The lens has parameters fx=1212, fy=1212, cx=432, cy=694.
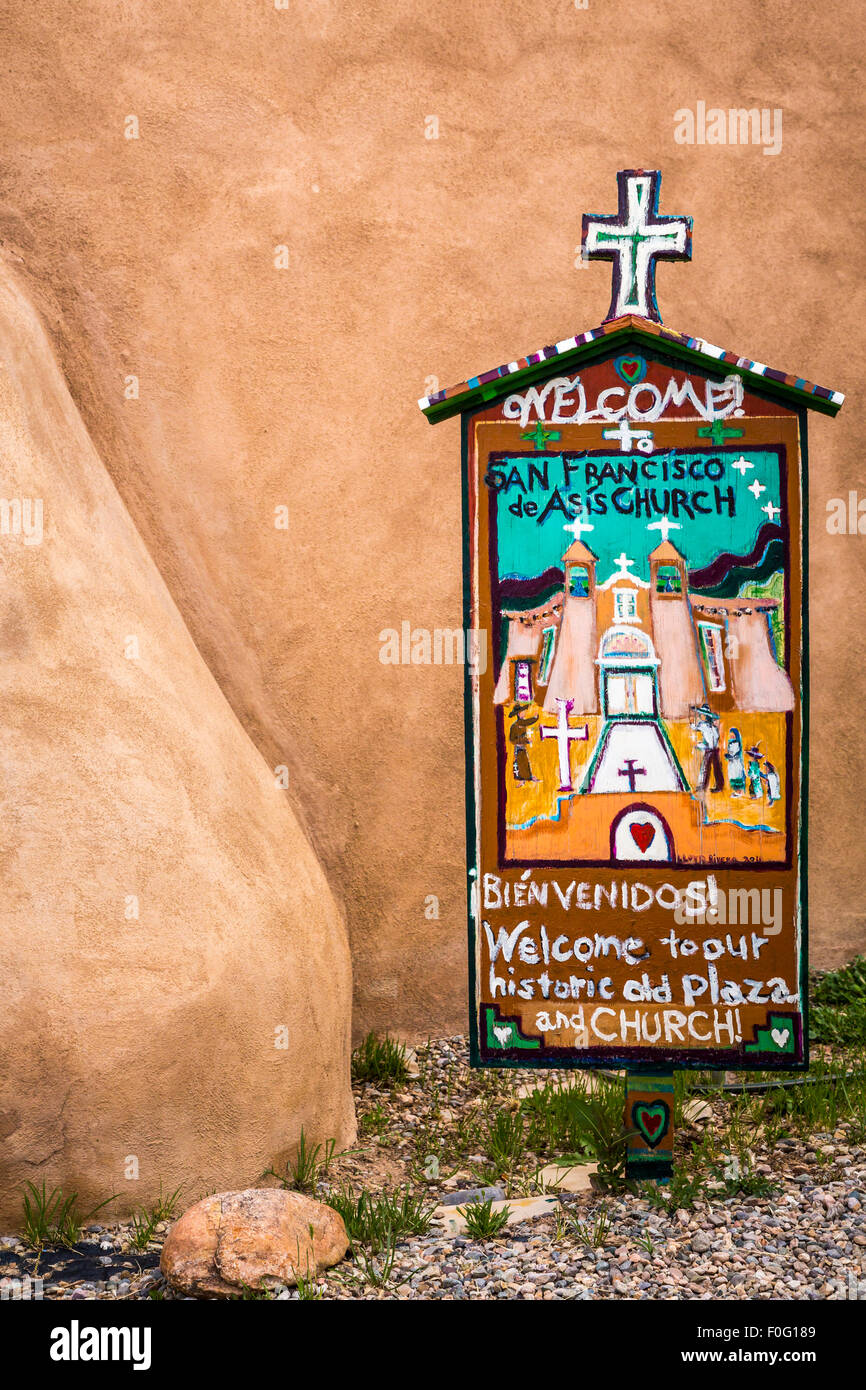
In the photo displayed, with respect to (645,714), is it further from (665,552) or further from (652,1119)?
(652,1119)

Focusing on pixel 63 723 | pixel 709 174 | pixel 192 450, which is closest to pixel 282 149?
pixel 192 450

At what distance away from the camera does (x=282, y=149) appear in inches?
241

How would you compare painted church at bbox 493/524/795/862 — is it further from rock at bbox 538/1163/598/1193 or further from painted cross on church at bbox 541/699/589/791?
rock at bbox 538/1163/598/1193

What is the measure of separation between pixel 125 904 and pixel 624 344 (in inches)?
106

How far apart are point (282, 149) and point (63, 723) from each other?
3.30 meters

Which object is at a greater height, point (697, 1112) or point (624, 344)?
point (624, 344)

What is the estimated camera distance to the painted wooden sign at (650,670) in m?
4.18

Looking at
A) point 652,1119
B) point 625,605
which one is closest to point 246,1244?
point 652,1119

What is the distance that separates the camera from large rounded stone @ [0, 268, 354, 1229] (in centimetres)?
427

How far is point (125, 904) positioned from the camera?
4.48 meters

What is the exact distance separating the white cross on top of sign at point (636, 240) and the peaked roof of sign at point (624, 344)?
10 centimetres

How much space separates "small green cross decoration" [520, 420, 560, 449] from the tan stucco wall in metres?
2.09

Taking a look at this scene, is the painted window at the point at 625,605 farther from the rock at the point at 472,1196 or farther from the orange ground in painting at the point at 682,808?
the rock at the point at 472,1196

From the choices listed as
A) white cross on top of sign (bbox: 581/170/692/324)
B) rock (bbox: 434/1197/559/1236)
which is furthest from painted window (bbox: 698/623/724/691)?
rock (bbox: 434/1197/559/1236)
